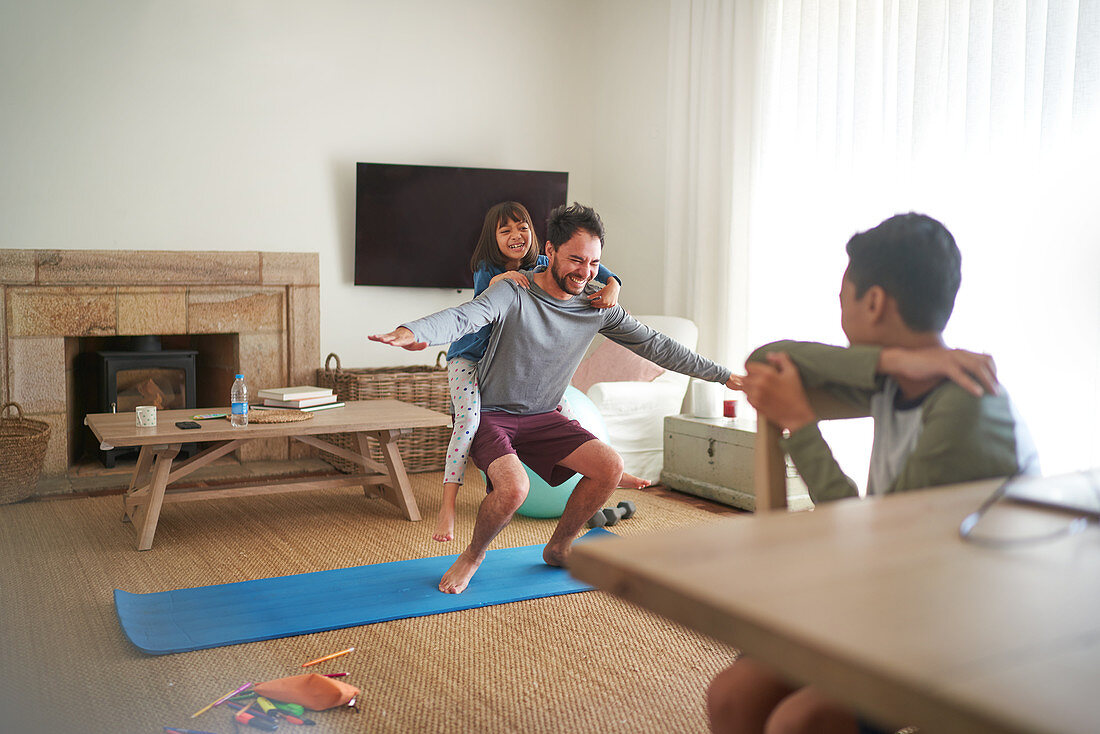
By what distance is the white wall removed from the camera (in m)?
4.36

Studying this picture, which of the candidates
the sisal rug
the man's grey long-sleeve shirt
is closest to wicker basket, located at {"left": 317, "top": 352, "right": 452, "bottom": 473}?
the sisal rug

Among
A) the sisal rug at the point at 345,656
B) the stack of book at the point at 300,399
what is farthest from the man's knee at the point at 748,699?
the stack of book at the point at 300,399

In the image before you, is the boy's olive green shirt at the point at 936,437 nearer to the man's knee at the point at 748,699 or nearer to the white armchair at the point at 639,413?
the man's knee at the point at 748,699

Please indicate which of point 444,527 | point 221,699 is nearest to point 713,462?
point 444,527

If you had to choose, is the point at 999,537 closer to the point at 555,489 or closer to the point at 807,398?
the point at 807,398

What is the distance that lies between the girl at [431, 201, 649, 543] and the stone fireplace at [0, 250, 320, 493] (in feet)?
6.72

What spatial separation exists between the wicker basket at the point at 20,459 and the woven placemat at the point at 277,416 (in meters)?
1.06

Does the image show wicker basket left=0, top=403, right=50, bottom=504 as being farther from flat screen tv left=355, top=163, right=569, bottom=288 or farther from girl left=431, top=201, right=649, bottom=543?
girl left=431, top=201, right=649, bottom=543

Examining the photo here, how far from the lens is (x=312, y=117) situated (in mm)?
4926

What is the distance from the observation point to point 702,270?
466 cm

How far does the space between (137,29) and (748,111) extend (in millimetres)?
3041

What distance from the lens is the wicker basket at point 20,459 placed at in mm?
3764

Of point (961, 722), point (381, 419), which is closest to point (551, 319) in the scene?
point (381, 419)

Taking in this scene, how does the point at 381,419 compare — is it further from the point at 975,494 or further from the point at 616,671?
the point at 975,494
